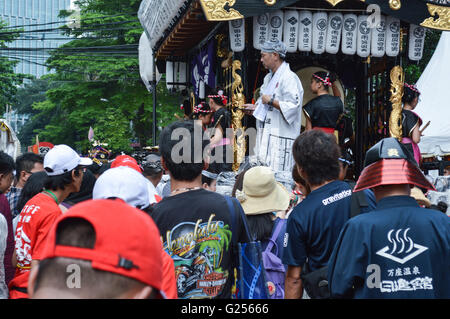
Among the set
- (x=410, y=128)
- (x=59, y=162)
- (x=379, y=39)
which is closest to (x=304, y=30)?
(x=379, y=39)

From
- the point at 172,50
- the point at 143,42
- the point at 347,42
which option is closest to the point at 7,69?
the point at 143,42

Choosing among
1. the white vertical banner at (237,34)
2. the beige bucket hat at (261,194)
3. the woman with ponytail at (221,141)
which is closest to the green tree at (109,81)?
the woman with ponytail at (221,141)

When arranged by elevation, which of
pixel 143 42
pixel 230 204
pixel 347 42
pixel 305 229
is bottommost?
pixel 305 229

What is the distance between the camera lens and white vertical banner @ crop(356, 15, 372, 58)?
8.78m

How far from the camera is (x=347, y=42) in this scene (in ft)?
A: 28.9

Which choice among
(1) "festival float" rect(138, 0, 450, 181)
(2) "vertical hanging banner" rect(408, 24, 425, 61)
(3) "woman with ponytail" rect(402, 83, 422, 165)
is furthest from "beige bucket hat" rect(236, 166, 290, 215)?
(2) "vertical hanging banner" rect(408, 24, 425, 61)

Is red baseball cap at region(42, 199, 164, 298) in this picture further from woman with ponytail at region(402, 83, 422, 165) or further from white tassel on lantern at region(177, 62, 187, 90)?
white tassel on lantern at region(177, 62, 187, 90)

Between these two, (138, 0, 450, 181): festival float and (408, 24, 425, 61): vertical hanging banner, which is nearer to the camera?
(138, 0, 450, 181): festival float

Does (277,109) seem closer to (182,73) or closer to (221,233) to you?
→ (221,233)

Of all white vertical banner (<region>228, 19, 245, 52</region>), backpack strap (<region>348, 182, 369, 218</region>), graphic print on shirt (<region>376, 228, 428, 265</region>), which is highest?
white vertical banner (<region>228, 19, 245, 52</region>)

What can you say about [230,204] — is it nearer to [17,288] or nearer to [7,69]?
[17,288]

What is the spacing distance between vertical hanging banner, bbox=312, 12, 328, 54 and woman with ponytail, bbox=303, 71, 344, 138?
3.49 feet

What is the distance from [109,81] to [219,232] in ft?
84.5
